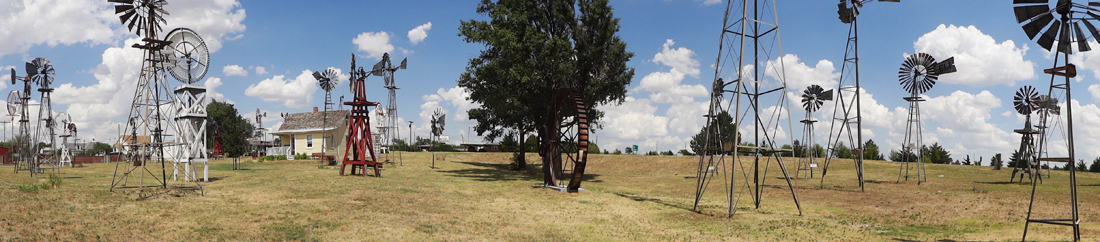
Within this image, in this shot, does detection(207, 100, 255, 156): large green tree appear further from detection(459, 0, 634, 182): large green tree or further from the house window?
detection(459, 0, 634, 182): large green tree

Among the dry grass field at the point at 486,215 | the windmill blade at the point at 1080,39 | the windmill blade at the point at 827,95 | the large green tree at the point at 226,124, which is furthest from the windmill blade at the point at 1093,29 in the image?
the large green tree at the point at 226,124

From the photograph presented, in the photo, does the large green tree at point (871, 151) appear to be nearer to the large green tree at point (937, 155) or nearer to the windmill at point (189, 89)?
the large green tree at point (937, 155)

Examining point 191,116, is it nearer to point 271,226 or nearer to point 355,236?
point 271,226

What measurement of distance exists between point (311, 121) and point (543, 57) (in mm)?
35331

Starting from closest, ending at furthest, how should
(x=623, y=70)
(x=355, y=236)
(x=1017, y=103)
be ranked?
(x=355, y=236) → (x=623, y=70) → (x=1017, y=103)

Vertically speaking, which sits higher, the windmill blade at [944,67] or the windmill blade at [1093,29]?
the windmill blade at [944,67]

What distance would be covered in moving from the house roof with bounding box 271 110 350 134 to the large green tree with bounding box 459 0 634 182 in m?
22.7

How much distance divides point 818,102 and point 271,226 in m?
34.5

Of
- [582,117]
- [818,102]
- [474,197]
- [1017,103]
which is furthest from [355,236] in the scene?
[1017,103]

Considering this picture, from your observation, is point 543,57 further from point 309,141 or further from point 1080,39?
point 309,141

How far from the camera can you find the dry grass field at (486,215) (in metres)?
13.0

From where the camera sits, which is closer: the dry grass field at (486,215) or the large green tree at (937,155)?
the dry grass field at (486,215)

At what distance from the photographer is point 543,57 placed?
96.4 feet

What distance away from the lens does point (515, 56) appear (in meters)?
29.6
